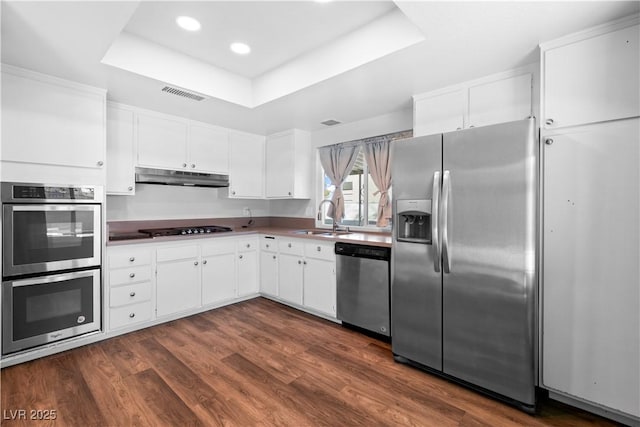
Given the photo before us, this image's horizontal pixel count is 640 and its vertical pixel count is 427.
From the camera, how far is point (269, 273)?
12.9ft

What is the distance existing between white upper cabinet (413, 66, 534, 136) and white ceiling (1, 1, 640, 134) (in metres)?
0.09

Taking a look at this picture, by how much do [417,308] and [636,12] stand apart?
7.21 ft

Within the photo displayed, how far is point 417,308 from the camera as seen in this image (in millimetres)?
2326

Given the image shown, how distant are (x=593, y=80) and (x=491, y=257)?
47.8 inches

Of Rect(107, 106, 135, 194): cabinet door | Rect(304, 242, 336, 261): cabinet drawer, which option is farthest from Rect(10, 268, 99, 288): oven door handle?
Rect(304, 242, 336, 261): cabinet drawer

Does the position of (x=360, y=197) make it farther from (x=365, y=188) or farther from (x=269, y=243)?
(x=269, y=243)

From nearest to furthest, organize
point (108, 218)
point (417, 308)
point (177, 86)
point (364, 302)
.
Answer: point (417, 308), point (177, 86), point (364, 302), point (108, 218)

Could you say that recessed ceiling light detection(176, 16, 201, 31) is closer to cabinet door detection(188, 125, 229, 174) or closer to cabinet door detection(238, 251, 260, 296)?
cabinet door detection(188, 125, 229, 174)

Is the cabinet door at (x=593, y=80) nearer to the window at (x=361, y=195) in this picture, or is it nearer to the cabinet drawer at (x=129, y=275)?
the window at (x=361, y=195)

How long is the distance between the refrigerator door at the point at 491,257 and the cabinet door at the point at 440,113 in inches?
26.5

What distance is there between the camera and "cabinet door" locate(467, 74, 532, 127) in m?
2.38

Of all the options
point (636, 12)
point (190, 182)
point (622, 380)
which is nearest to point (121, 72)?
point (190, 182)

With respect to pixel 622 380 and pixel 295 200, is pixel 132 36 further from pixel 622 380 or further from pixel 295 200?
pixel 622 380

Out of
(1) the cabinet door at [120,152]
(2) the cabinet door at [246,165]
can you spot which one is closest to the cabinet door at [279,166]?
(2) the cabinet door at [246,165]
